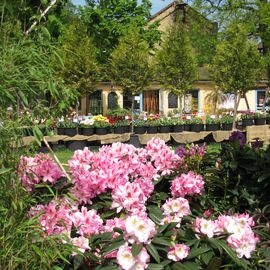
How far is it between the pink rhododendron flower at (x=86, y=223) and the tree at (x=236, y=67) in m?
17.6

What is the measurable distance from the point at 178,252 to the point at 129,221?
264mm

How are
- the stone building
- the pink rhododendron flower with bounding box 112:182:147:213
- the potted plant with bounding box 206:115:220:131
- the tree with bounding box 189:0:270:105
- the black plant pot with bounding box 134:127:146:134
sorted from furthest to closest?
the stone building, the tree with bounding box 189:0:270:105, the potted plant with bounding box 206:115:220:131, the black plant pot with bounding box 134:127:146:134, the pink rhododendron flower with bounding box 112:182:147:213

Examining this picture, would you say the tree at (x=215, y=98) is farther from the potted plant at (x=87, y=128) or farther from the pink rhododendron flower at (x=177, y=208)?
the pink rhododendron flower at (x=177, y=208)

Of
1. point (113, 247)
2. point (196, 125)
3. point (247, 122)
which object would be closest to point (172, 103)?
point (247, 122)

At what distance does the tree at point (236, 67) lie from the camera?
1959 centimetres

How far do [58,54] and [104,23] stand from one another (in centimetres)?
2724

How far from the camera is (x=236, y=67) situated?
19609mm

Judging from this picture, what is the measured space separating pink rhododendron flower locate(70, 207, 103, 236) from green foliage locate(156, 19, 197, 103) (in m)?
18.3

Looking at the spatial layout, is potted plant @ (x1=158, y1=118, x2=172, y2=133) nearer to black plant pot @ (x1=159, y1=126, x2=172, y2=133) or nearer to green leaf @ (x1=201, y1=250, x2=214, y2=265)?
black plant pot @ (x1=159, y1=126, x2=172, y2=133)

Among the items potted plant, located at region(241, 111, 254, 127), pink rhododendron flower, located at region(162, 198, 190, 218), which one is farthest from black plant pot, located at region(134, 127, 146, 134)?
pink rhododendron flower, located at region(162, 198, 190, 218)

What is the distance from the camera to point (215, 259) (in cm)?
219

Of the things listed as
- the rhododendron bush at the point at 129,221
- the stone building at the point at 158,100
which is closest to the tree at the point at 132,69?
the stone building at the point at 158,100

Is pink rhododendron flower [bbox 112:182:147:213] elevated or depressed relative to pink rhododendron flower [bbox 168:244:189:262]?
elevated

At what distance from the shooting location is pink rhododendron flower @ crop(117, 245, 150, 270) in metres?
2.06
